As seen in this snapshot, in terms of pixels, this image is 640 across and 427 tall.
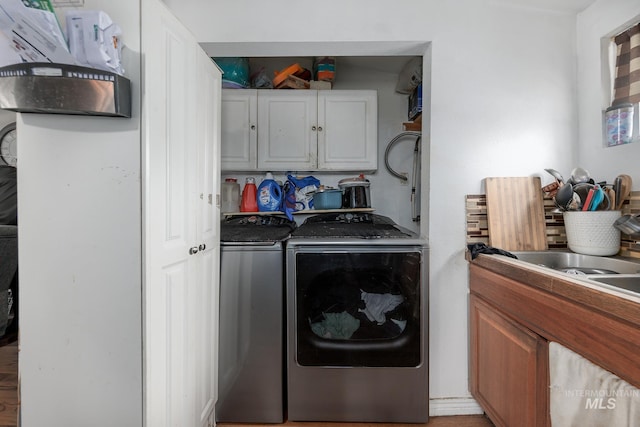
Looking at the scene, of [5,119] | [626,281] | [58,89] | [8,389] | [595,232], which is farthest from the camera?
[5,119]

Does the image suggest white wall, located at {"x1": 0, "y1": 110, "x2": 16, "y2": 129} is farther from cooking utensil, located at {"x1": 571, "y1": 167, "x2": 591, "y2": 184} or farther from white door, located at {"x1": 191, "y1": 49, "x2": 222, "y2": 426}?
cooking utensil, located at {"x1": 571, "y1": 167, "x2": 591, "y2": 184}

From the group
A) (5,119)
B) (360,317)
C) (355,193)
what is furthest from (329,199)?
(5,119)

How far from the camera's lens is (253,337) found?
146cm

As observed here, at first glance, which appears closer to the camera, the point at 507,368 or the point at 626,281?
the point at 626,281

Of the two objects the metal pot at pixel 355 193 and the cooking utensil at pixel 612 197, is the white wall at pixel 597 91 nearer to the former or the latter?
the cooking utensil at pixel 612 197

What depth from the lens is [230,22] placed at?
1.51 metres

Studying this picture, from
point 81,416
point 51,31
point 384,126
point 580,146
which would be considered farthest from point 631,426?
point 384,126

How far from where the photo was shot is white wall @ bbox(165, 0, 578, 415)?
151 cm

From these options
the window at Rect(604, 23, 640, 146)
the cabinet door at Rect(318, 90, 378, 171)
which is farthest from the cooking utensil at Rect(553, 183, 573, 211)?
the cabinet door at Rect(318, 90, 378, 171)

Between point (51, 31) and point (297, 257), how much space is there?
3.79ft

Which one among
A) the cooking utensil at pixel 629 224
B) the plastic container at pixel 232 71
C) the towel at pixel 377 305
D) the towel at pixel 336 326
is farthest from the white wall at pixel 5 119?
the cooking utensil at pixel 629 224

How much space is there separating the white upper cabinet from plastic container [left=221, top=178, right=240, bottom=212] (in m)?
0.17

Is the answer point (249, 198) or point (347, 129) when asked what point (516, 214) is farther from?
point (249, 198)

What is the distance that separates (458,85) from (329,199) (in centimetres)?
105
